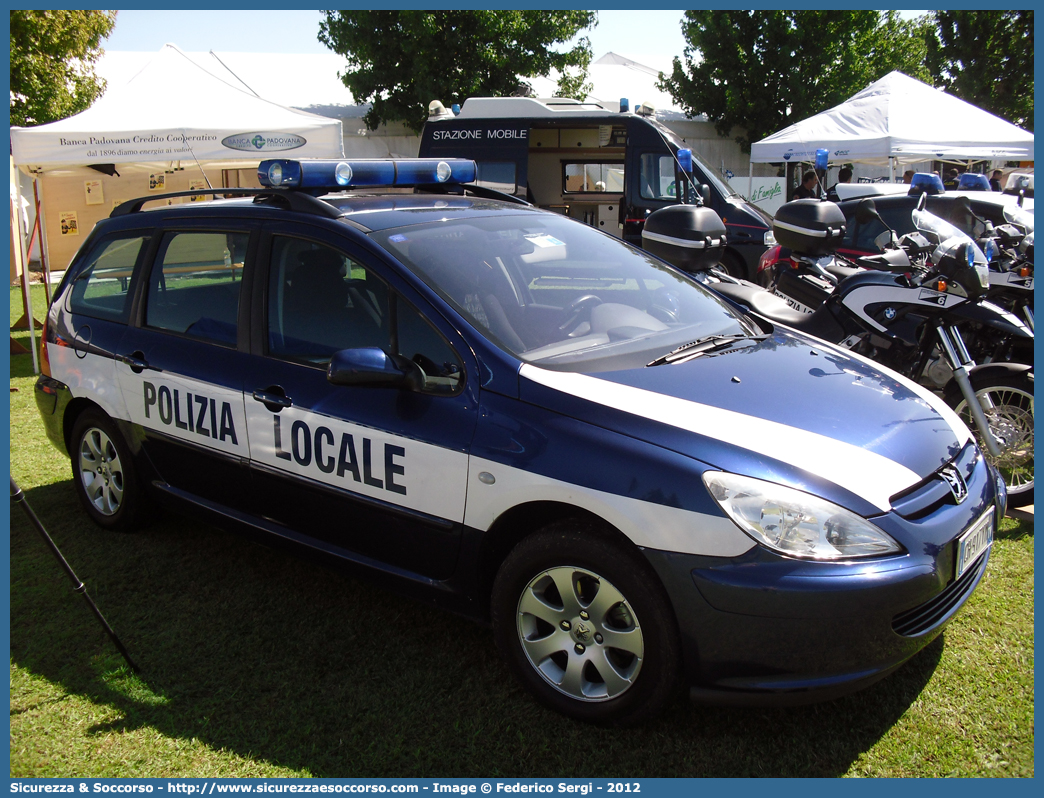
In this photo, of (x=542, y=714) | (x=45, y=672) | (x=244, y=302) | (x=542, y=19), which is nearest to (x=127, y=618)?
(x=45, y=672)

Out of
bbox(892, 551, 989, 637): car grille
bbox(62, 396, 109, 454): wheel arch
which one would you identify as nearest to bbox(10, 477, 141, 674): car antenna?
bbox(62, 396, 109, 454): wheel arch

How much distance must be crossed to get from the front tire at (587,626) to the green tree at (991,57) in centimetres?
3710

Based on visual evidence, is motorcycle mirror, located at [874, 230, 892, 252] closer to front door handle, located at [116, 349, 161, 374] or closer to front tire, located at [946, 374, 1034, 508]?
front tire, located at [946, 374, 1034, 508]

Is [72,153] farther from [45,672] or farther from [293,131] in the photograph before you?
[45,672]

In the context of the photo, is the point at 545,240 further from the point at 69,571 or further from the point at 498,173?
the point at 498,173

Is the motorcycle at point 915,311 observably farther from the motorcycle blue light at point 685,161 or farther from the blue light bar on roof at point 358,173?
the motorcycle blue light at point 685,161

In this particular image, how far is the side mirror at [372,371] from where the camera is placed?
2680 mm

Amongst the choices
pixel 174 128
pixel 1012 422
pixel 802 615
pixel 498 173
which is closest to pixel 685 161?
pixel 498 173

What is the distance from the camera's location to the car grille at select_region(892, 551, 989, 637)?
2.32m

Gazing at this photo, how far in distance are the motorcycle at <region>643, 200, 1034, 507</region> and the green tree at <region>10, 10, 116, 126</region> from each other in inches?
669

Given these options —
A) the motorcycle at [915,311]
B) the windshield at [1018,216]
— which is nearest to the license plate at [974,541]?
the motorcycle at [915,311]

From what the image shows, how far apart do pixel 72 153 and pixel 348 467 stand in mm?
7452

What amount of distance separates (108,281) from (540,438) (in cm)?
271

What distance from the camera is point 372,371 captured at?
2.68 meters
